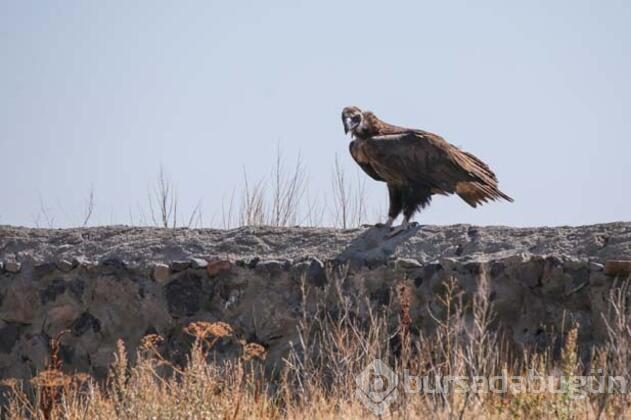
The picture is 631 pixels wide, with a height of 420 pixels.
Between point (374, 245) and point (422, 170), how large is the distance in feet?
3.37

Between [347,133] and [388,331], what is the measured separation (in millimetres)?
2311

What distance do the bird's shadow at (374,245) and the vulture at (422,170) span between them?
44 cm

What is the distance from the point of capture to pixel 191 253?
34.5 ft

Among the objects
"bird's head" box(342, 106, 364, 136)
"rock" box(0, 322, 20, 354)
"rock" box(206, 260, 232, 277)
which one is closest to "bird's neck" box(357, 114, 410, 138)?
"bird's head" box(342, 106, 364, 136)

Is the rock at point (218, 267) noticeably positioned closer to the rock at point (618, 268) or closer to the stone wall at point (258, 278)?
the stone wall at point (258, 278)

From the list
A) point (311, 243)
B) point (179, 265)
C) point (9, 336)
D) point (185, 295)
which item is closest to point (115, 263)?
point (179, 265)

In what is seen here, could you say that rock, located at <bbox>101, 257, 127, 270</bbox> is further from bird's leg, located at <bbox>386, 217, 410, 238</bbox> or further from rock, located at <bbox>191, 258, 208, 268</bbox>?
bird's leg, located at <bbox>386, 217, 410, 238</bbox>

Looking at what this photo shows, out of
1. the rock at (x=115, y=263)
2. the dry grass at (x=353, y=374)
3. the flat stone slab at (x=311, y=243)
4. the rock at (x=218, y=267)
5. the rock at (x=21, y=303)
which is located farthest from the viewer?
the rock at (x=21, y=303)

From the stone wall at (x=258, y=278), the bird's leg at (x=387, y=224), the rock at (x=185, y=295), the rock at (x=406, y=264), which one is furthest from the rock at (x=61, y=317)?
the rock at (x=406, y=264)

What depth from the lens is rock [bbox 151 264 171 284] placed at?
34.2 ft

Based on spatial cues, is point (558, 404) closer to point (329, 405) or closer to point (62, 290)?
point (329, 405)

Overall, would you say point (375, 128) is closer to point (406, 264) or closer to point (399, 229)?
point (399, 229)

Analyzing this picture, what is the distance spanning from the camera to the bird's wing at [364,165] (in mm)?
11172

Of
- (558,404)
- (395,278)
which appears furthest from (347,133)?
(558,404)
